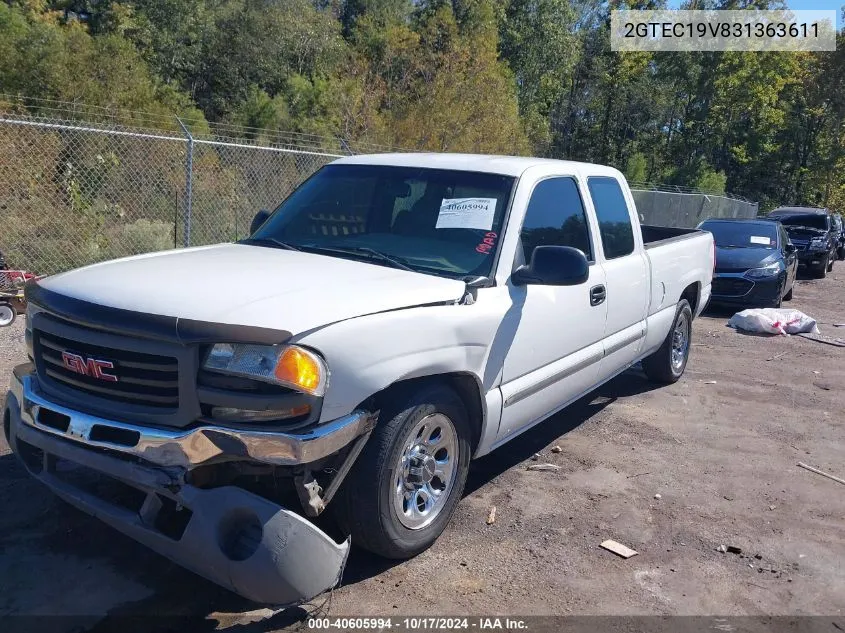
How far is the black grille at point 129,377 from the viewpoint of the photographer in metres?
3.10

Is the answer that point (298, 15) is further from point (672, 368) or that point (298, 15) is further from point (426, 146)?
point (672, 368)

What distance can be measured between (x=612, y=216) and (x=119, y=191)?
7553mm

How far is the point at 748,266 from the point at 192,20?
98.3 feet

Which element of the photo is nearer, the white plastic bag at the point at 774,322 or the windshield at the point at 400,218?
the windshield at the point at 400,218

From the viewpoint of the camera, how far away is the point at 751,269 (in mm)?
12219

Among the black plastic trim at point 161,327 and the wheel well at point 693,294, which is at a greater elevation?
the black plastic trim at point 161,327

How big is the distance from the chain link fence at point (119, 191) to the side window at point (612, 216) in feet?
15.6

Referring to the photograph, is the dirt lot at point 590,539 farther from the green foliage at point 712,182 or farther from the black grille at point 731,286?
the green foliage at point 712,182

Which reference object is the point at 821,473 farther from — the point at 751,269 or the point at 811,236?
the point at 811,236

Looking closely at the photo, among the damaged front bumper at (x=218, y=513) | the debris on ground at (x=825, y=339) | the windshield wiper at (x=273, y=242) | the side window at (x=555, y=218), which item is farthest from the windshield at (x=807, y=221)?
the damaged front bumper at (x=218, y=513)

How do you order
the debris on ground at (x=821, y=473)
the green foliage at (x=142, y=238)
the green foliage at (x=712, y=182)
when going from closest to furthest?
the debris on ground at (x=821, y=473), the green foliage at (x=142, y=238), the green foliage at (x=712, y=182)

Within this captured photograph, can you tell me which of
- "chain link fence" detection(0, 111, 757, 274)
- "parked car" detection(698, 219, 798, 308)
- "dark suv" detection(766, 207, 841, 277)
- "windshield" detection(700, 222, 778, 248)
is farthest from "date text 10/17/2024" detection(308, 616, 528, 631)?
"dark suv" detection(766, 207, 841, 277)

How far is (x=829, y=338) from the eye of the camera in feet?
35.0

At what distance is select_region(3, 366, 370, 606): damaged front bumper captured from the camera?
293cm
